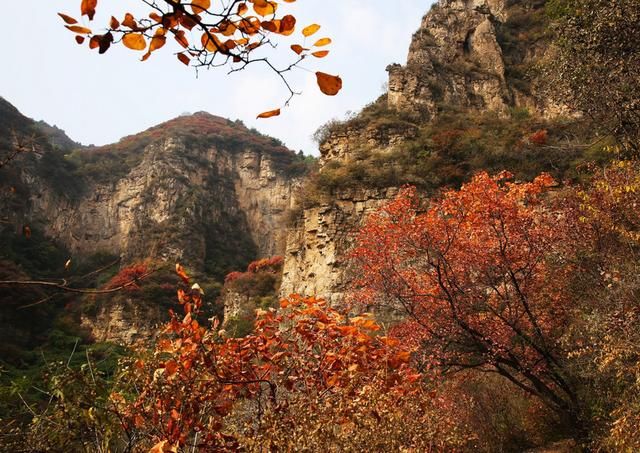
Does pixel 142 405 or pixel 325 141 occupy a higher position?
pixel 325 141

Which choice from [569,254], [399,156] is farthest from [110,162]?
[569,254]

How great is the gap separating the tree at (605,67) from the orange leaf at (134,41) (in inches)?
279

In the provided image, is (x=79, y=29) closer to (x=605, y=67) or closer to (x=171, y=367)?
(x=171, y=367)

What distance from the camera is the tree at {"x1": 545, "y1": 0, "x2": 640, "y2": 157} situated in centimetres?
668

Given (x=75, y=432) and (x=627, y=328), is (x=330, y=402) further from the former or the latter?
(x=627, y=328)

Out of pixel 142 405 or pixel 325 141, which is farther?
pixel 325 141

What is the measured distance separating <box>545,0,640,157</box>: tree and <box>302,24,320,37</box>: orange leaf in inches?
261

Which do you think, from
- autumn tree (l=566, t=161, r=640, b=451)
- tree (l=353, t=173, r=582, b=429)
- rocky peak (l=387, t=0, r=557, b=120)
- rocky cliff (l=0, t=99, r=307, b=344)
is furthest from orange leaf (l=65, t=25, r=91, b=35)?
rocky cliff (l=0, t=99, r=307, b=344)

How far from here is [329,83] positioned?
5.14ft

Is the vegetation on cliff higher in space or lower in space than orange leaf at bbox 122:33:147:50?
lower

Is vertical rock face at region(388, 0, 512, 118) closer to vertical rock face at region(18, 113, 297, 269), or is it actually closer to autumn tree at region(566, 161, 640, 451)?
autumn tree at region(566, 161, 640, 451)

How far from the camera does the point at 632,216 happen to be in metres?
7.88

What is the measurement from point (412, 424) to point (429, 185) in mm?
15206

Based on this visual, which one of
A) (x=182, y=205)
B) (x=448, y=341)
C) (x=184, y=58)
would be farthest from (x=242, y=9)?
(x=182, y=205)
